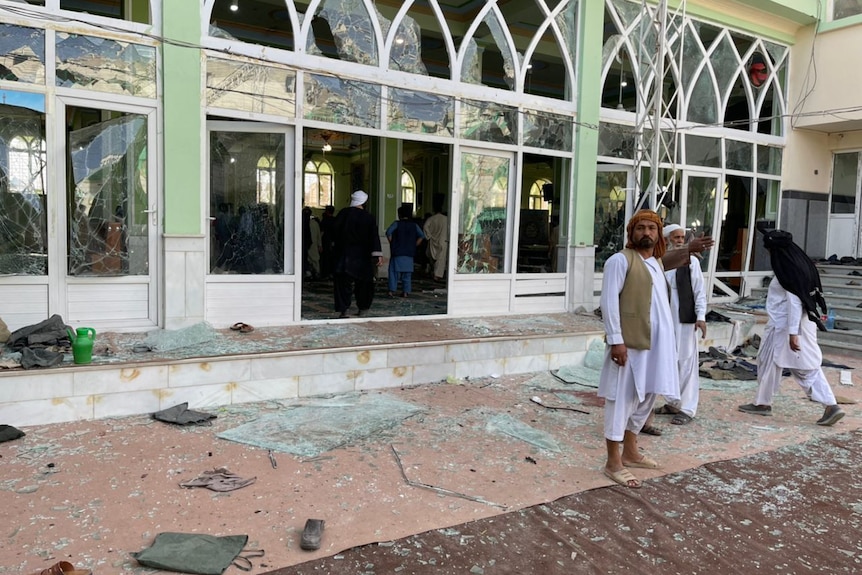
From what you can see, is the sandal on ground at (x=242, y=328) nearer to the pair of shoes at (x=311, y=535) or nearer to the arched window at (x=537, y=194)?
the pair of shoes at (x=311, y=535)

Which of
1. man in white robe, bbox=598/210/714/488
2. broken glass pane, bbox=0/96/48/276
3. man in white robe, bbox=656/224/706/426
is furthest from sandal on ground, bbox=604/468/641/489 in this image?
broken glass pane, bbox=0/96/48/276

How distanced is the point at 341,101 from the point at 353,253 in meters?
1.75

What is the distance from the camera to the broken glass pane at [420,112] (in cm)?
747

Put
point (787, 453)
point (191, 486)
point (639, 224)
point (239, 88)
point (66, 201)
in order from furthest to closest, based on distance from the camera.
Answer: point (239, 88) → point (66, 201) → point (787, 453) → point (639, 224) → point (191, 486)

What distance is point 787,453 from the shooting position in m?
4.68

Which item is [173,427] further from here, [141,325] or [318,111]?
[318,111]

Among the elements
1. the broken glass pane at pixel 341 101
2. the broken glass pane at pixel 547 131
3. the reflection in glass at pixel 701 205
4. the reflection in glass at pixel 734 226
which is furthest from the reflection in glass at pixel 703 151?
the broken glass pane at pixel 341 101

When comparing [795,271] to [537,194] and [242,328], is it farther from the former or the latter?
[537,194]

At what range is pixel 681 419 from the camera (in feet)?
17.8

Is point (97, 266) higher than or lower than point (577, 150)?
lower

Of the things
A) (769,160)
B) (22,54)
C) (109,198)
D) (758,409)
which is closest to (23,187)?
(109,198)

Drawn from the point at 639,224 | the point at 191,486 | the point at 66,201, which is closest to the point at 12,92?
the point at 66,201

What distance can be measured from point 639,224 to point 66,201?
516 cm

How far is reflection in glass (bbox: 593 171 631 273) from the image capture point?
938 centimetres
